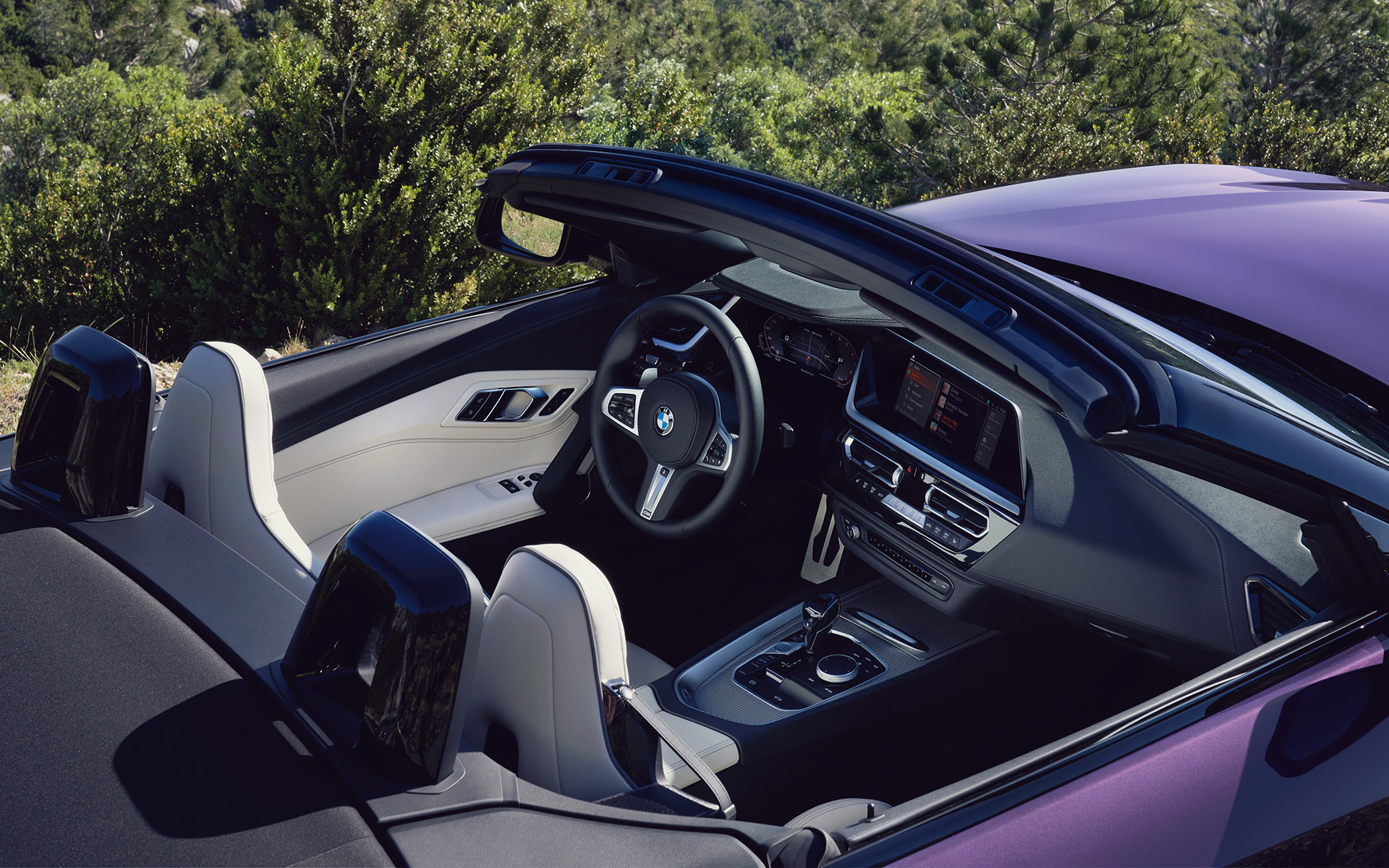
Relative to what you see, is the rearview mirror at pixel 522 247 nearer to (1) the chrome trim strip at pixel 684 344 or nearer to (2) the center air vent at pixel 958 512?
(1) the chrome trim strip at pixel 684 344

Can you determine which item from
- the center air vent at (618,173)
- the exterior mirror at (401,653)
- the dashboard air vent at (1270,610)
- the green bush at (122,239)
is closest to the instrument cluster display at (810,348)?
the center air vent at (618,173)

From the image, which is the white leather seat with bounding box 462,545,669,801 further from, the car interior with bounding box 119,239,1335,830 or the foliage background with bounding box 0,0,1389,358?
the foliage background with bounding box 0,0,1389,358

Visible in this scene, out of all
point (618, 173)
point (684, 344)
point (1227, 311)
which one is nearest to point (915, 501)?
point (684, 344)

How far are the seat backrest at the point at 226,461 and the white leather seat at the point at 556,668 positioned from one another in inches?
20.0

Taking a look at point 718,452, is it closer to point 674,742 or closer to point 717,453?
point 717,453

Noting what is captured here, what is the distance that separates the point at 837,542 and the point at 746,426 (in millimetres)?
682

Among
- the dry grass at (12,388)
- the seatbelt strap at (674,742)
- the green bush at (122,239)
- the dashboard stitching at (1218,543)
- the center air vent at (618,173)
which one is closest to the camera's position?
the seatbelt strap at (674,742)

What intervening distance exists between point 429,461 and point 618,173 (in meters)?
1.13

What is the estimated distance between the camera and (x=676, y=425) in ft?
7.77

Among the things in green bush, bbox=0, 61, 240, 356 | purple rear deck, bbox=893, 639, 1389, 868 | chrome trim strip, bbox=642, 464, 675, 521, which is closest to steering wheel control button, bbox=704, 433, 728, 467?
chrome trim strip, bbox=642, 464, 675, 521

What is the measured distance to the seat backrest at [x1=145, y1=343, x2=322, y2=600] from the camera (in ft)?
5.43

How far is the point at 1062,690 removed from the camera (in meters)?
2.34

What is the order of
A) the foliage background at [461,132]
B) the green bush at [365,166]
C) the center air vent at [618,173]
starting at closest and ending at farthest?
1. the center air vent at [618,173]
2. the green bush at [365,166]
3. the foliage background at [461,132]

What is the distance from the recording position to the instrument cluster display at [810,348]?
2502 millimetres
